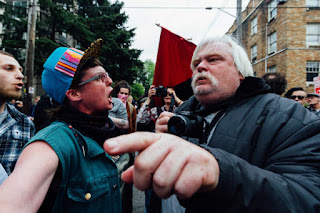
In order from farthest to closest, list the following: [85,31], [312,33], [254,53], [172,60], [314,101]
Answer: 1. [254,53]
2. [312,33]
3. [85,31]
4. [314,101]
5. [172,60]

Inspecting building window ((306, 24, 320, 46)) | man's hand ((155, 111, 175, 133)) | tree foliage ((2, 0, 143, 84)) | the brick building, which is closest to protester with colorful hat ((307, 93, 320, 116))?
man's hand ((155, 111, 175, 133))

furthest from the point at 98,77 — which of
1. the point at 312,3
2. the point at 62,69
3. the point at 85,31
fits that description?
the point at 312,3

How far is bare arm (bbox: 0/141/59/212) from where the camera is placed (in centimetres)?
82

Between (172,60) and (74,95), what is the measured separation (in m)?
2.58

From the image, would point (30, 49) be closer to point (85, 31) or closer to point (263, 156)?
point (85, 31)

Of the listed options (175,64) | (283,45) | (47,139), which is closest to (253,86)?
(47,139)

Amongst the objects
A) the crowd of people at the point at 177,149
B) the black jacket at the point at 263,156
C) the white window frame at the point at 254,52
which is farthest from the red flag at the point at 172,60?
the white window frame at the point at 254,52

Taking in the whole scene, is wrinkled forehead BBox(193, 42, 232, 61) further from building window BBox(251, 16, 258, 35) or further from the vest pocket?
building window BBox(251, 16, 258, 35)

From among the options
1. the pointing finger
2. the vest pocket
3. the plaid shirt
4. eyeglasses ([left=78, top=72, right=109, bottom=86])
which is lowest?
the vest pocket

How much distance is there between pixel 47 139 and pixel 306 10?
21.3 metres

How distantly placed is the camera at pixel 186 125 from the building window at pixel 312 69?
1948 centimetres

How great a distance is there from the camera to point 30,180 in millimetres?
890

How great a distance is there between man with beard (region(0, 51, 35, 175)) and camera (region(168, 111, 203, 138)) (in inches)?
68.4

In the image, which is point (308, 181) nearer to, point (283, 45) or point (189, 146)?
point (189, 146)
